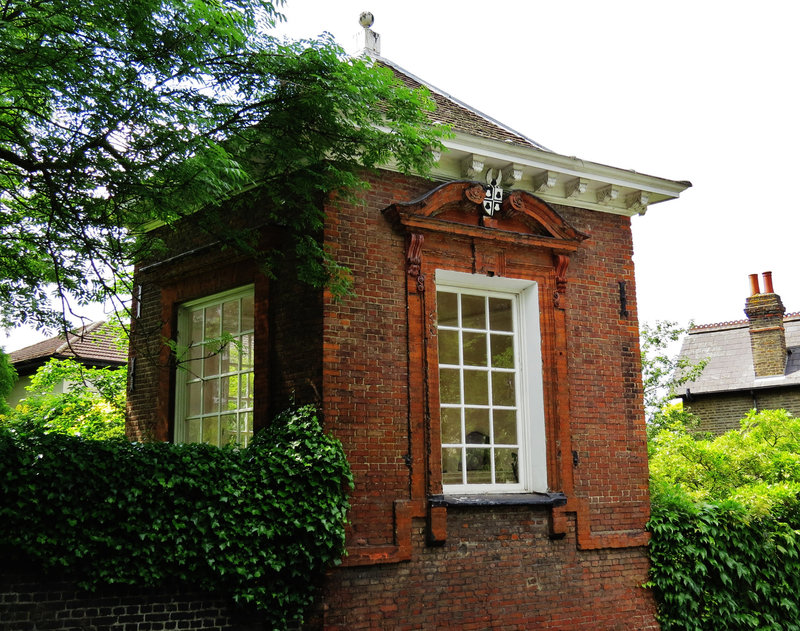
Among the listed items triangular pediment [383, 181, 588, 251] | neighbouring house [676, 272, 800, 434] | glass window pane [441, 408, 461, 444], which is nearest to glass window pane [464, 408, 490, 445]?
glass window pane [441, 408, 461, 444]

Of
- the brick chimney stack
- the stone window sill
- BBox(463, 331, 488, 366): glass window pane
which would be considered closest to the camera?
the stone window sill

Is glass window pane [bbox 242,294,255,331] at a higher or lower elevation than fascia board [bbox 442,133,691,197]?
lower

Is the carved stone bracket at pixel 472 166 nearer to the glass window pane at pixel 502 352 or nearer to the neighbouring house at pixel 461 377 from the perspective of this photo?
the neighbouring house at pixel 461 377

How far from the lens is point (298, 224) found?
8.03 m

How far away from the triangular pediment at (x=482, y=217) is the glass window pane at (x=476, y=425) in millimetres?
2016

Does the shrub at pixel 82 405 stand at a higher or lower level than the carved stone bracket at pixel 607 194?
lower

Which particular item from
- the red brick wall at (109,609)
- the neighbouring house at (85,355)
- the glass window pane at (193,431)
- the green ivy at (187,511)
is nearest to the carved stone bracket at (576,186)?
the green ivy at (187,511)

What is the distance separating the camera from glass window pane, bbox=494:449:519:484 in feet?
29.7

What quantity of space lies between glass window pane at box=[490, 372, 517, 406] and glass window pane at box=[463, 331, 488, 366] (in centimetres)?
26

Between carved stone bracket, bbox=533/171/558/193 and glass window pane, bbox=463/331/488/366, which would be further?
carved stone bracket, bbox=533/171/558/193

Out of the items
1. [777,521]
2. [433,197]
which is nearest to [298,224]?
[433,197]

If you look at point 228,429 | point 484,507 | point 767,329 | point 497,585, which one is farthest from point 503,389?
point 767,329

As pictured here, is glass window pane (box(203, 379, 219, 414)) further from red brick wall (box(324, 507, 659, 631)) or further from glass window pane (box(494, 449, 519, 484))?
glass window pane (box(494, 449, 519, 484))

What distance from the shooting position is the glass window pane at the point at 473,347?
928cm
